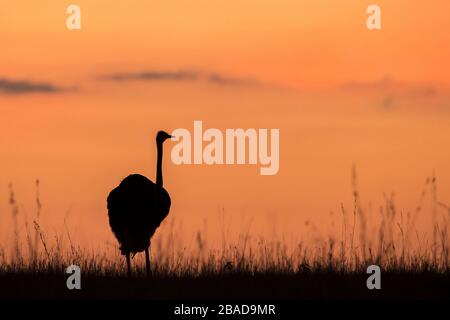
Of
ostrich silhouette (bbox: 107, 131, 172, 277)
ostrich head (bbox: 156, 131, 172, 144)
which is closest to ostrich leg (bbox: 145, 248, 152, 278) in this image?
ostrich silhouette (bbox: 107, 131, 172, 277)

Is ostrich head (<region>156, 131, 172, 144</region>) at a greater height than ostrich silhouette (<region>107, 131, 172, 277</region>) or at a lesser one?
greater

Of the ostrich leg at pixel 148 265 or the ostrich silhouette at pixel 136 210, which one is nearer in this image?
the ostrich leg at pixel 148 265

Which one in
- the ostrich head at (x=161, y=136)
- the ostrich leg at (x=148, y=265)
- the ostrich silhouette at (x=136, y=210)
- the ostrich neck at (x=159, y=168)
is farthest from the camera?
the ostrich head at (x=161, y=136)

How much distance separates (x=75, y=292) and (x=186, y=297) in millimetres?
1302

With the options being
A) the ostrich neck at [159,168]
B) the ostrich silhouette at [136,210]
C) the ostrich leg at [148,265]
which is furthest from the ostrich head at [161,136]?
the ostrich leg at [148,265]

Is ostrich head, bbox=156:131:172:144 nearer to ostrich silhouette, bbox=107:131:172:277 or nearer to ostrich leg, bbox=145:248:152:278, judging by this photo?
ostrich silhouette, bbox=107:131:172:277

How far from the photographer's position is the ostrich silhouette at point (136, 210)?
15.7 meters

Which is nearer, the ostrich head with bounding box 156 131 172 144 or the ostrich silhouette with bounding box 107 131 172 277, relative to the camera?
the ostrich silhouette with bounding box 107 131 172 277

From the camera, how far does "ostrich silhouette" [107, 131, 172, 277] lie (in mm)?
15684

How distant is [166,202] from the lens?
16.6 m

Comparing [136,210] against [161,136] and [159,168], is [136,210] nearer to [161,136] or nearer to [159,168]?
[159,168]

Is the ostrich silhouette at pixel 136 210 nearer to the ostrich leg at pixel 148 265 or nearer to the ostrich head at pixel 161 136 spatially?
the ostrich leg at pixel 148 265
